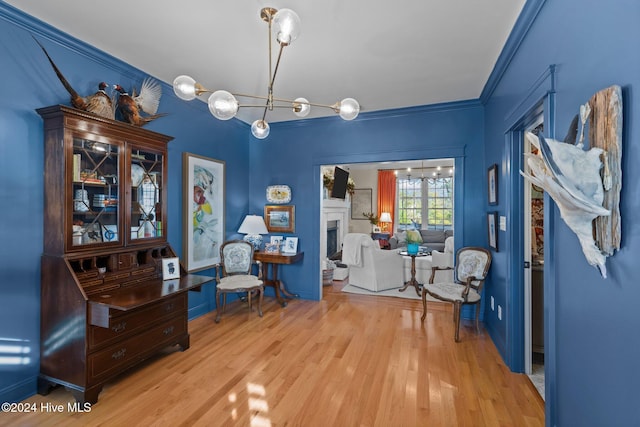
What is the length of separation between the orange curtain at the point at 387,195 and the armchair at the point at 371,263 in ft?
13.3

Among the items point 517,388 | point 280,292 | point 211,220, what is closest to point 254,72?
point 211,220

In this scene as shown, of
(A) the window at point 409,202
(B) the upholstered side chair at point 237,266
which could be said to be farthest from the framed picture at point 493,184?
(A) the window at point 409,202

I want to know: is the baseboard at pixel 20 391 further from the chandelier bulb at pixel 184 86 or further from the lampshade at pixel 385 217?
the lampshade at pixel 385 217

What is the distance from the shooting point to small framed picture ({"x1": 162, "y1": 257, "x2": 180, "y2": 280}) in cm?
285

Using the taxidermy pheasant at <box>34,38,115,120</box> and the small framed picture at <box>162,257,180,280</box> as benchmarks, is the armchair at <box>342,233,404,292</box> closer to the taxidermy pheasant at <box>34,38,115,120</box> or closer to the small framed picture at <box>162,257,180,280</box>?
the small framed picture at <box>162,257,180,280</box>

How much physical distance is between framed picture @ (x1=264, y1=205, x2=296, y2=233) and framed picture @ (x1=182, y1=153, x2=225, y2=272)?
0.81m

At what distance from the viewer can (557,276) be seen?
5.46 ft

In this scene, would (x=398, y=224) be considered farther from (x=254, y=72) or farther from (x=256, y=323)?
(x=254, y=72)

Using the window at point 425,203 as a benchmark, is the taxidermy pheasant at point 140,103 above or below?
above

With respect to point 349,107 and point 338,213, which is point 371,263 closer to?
point 338,213

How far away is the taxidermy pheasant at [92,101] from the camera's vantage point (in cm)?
223

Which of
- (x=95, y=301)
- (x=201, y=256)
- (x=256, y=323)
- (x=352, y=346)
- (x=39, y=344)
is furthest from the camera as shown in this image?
(x=201, y=256)

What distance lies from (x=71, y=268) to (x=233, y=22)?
84.7 inches

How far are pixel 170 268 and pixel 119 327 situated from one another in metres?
0.68
